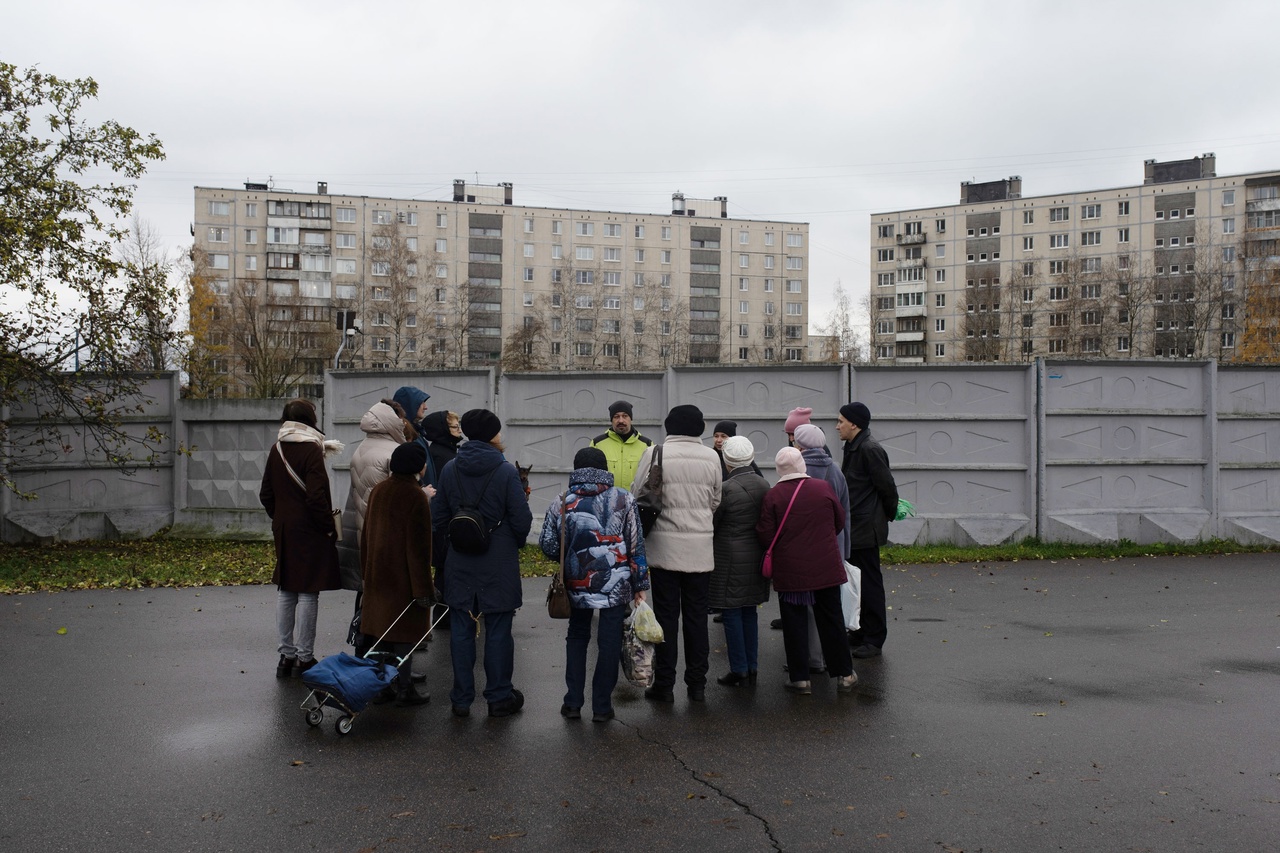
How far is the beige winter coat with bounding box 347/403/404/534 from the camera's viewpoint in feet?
25.3

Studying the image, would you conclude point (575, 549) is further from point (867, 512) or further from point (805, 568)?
point (867, 512)

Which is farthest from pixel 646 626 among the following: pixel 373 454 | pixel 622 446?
pixel 622 446

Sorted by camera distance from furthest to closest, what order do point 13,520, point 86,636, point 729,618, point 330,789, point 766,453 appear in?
point 13,520 → point 766,453 → point 86,636 → point 729,618 → point 330,789

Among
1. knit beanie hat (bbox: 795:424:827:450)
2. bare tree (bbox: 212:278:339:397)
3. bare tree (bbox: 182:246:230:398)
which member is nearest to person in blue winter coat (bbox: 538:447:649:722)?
knit beanie hat (bbox: 795:424:827:450)

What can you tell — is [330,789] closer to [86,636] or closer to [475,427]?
[475,427]

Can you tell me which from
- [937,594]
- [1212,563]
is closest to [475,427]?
[937,594]

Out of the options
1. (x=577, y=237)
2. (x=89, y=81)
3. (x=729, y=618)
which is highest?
(x=577, y=237)

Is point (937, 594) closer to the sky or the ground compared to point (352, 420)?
closer to the ground

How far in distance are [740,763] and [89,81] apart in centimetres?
1494

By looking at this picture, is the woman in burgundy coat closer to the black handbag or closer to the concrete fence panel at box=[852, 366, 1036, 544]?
the black handbag

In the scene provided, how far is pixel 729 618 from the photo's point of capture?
777cm

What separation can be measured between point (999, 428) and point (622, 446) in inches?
295

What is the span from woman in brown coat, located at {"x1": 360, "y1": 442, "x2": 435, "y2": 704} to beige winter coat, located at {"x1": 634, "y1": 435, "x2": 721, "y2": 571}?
1529mm

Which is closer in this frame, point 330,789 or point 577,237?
point 330,789
